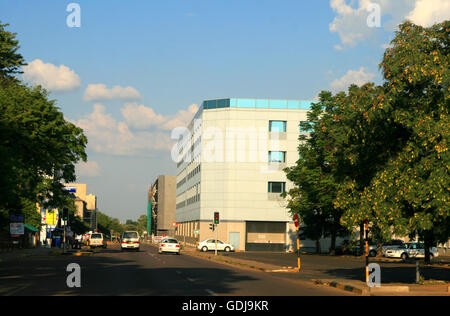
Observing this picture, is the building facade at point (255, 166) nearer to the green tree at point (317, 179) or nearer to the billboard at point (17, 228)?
the green tree at point (317, 179)

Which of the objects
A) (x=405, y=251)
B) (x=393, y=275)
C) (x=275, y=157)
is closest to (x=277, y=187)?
(x=275, y=157)

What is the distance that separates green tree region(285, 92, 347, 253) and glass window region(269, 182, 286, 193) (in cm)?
1655

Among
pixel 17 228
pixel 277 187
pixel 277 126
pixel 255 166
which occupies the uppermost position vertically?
pixel 277 126

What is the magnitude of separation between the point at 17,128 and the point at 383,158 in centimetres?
1734

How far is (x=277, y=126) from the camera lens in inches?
3364

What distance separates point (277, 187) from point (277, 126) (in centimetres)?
859

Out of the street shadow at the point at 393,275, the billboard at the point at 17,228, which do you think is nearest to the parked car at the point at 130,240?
the billboard at the point at 17,228

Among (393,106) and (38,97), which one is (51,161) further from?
(393,106)

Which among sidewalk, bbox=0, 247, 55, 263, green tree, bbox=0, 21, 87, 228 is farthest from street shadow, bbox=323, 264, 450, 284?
sidewalk, bbox=0, 247, 55, 263

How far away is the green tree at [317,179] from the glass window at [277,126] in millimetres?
17081

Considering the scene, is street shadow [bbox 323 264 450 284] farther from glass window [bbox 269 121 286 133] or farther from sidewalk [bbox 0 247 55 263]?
glass window [bbox 269 121 286 133]

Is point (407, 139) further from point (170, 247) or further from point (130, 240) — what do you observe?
point (130, 240)
